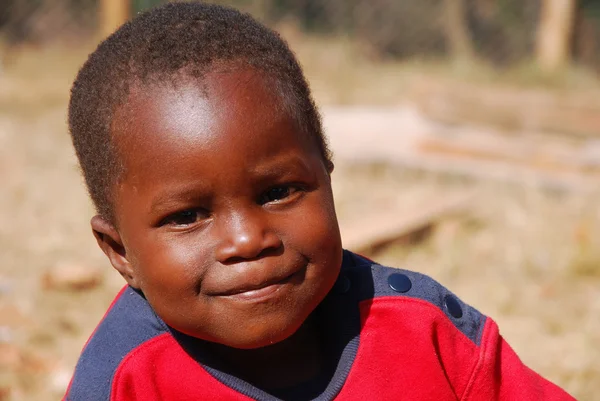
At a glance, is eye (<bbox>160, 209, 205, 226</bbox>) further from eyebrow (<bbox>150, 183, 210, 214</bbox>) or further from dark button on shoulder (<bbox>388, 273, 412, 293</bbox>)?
dark button on shoulder (<bbox>388, 273, 412, 293</bbox>)

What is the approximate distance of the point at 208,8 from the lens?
1795mm

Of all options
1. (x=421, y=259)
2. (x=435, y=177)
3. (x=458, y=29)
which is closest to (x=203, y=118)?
(x=421, y=259)

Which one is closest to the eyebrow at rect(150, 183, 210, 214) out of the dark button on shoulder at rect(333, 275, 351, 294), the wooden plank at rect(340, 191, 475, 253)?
the dark button on shoulder at rect(333, 275, 351, 294)

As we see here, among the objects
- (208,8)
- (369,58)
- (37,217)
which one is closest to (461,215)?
(37,217)

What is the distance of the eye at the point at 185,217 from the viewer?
157cm

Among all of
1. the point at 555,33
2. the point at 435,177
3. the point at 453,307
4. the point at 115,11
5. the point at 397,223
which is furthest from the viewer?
the point at 555,33

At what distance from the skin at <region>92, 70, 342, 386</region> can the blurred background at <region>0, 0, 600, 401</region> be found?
1.59m

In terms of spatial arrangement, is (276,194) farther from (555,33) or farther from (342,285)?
(555,33)

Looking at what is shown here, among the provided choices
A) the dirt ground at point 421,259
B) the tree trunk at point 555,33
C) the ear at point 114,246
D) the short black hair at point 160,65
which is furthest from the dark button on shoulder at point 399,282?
the tree trunk at point 555,33

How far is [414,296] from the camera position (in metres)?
1.88

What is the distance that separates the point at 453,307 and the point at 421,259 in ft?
6.89

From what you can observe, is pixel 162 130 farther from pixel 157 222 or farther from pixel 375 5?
pixel 375 5

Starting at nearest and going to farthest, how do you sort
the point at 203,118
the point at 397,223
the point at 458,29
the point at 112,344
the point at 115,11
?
the point at 203,118, the point at 112,344, the point at 397,223, the point at 115,11, the point at 458,29

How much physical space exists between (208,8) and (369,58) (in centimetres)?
767
